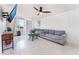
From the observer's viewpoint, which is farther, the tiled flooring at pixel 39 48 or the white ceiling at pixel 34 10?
the tiled flooring at pixel 39 48

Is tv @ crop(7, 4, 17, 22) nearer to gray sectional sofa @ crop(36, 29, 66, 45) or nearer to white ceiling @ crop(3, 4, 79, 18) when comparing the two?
white ceiling @ crop(3, 4, 79, 18)

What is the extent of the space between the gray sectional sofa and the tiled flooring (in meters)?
0.11

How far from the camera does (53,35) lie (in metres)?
2.66

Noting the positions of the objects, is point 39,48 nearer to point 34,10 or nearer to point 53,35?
point 53,35

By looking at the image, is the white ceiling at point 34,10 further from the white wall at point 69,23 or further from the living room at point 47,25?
the white wall at point 69,23

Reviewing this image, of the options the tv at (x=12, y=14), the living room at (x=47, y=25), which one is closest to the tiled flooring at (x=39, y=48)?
the living room at (x=47, y=25)

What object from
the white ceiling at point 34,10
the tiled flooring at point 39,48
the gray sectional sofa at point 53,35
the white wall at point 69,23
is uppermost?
the white ceiling at point 34,10

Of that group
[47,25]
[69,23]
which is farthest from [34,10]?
[69,23]

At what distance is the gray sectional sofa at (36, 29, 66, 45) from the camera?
256 cm

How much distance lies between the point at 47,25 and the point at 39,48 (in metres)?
0.68

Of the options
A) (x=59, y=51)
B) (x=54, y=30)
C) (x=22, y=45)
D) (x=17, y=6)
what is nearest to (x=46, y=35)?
(x=54, y=30)

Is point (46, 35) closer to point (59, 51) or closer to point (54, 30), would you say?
point (54, 30)

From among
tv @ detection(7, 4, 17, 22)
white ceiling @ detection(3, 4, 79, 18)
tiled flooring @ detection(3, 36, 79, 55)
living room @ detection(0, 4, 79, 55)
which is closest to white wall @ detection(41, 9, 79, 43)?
living room @ detection(0, 4, 79, 55)

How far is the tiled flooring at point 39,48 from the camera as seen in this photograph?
2.49 m
